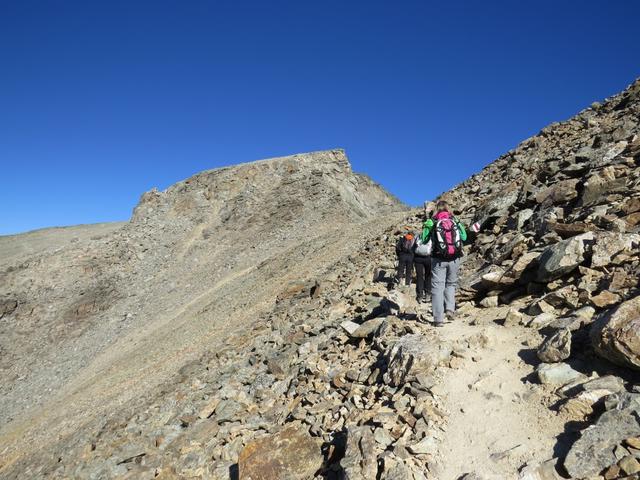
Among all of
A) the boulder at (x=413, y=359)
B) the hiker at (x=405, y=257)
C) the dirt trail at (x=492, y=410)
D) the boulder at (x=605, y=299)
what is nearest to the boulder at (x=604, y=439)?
the dirt trail at (x=492, y=410)

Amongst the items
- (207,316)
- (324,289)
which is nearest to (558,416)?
(324,289)

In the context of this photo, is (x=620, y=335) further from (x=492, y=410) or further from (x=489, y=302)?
(x=489, y=302)

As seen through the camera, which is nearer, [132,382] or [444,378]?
[444,378]

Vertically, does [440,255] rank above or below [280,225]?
below

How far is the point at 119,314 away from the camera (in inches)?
1148

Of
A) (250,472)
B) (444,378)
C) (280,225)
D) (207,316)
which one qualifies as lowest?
(250,472)

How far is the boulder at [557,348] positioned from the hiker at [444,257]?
2293 mm

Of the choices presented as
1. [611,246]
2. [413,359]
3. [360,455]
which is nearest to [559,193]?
[611,246]

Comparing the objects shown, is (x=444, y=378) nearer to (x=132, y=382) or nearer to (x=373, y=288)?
(x=373, y=288)

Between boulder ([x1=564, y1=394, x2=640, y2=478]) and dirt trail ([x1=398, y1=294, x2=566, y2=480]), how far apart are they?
35cm

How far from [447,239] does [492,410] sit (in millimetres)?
3300

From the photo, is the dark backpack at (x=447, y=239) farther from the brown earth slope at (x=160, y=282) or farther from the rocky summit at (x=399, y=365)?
the brown earth slope at (x=160, y=282)

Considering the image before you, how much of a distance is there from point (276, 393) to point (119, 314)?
79.7ft

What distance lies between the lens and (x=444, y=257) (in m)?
7.79
